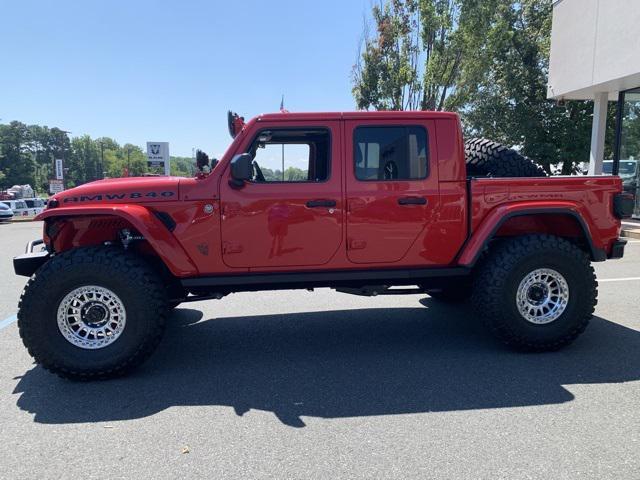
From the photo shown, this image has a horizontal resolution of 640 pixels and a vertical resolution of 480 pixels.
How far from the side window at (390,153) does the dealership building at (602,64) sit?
9.43 m

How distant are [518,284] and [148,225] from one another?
10.4 feet

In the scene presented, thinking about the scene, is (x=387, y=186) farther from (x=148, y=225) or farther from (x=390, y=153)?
(x=148, y=225)

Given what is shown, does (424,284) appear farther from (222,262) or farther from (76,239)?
(76,239)

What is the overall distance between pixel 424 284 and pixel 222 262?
1870mm

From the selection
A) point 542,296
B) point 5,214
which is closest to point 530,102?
point 542,296

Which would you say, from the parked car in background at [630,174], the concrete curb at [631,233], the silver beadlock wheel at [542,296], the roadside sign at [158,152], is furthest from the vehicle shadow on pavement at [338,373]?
the roadside sign at [158,152]

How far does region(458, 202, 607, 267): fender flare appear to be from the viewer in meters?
4.03

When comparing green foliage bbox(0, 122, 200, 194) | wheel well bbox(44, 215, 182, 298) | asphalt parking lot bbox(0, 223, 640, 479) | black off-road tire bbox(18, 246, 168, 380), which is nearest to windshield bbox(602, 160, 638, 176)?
asphalt parking lot bbox(0, 223, 640, 479)

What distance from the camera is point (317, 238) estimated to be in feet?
13.1

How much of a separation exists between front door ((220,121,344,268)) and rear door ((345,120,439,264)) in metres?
0.14

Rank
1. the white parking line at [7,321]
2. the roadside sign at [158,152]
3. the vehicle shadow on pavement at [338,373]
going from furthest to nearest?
the roadside sign at [158,152], the white parking line at [7,321], the vehicle shadow on pavement at [338,373]

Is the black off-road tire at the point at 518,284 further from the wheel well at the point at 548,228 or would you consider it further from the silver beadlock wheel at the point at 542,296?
the wheel well at the point at 548,228

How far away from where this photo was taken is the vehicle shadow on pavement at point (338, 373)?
3285 mm

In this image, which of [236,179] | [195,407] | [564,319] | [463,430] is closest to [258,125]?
[236,179]
